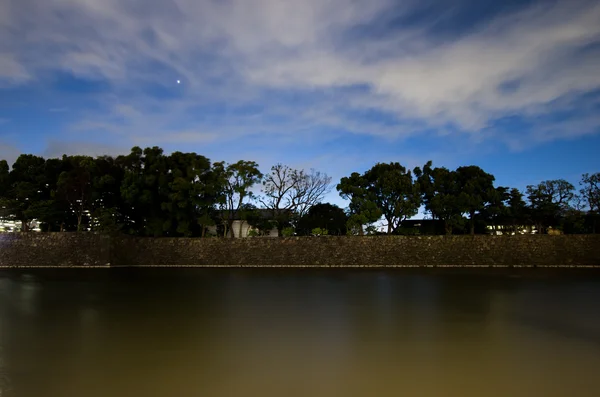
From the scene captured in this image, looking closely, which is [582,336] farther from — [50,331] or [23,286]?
[23,286]

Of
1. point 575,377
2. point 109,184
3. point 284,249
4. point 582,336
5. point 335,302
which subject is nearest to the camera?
point 575,377

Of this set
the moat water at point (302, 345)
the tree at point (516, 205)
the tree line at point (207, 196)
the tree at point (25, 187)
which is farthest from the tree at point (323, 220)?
the moat water at point (302, 345)

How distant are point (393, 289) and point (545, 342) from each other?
20.5ft

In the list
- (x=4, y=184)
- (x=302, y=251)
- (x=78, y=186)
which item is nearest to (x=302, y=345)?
(x=302, y=251)

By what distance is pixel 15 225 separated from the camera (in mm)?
36000

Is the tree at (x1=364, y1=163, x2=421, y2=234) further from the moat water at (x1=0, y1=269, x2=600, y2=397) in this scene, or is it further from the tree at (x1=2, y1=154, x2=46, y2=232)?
the tree at (x1=2, y1=154, x2=46, y2=232)

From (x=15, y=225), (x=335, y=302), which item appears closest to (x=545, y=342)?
(x=335, y=302)

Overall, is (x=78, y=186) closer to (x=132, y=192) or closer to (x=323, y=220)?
(x=132, y=192)

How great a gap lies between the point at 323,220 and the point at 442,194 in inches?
364

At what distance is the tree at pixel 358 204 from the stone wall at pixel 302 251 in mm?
1698

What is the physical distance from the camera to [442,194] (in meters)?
25.5

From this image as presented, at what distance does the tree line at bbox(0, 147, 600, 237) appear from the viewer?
81.5 ft

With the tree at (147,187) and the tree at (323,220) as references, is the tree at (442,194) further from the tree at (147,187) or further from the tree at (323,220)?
the tree at (147,187)

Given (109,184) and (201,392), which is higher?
(109,184)
